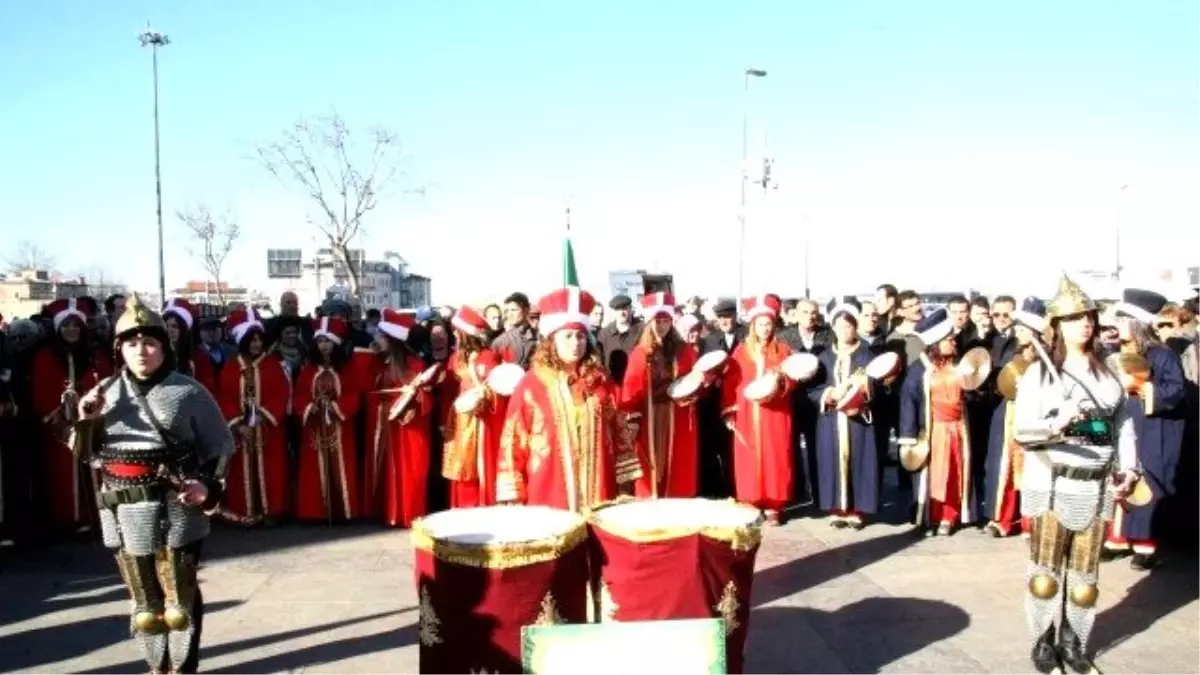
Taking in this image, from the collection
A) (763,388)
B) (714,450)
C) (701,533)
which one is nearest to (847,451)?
(763,388)

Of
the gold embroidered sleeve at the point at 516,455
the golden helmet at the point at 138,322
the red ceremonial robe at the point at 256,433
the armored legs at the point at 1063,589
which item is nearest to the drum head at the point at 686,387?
the gold embroidered sleeve at the point at 516,455

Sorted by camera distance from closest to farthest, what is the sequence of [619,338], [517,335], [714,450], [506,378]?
[506,378]
[517,335]
[714,450]
[619,338]

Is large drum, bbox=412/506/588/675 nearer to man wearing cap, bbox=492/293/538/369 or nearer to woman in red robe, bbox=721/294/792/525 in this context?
man wearing cap, bbox=492/293/538/369

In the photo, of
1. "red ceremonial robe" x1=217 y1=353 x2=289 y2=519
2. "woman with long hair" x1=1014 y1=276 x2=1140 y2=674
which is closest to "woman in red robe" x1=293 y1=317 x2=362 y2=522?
"red ceremonial robe" x1=217 y1=353 x2=289 y2=519

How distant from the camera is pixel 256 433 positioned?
8883mm

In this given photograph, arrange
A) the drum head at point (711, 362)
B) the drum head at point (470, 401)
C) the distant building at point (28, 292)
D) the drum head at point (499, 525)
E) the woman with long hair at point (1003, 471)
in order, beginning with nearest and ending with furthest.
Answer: the drum head at point (499, 525)
the drum head at point (470, 401)
the drum head at point (711, 362)
the woman with long hair at point (1003, 471)
the distant building at point (28, 292)

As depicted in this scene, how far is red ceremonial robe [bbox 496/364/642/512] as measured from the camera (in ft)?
16.4

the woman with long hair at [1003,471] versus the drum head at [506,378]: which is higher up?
the drum head at [506,378]

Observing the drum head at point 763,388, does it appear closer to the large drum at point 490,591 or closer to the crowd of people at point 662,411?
the crowd of people at point 662,411

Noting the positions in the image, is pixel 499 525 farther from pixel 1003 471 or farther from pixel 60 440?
pixel 60 440

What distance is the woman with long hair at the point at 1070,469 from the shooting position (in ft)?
15.9

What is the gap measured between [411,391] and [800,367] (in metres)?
3.34

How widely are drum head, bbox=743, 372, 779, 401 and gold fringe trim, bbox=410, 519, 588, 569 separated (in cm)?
435

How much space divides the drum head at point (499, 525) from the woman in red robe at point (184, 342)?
132 inches
